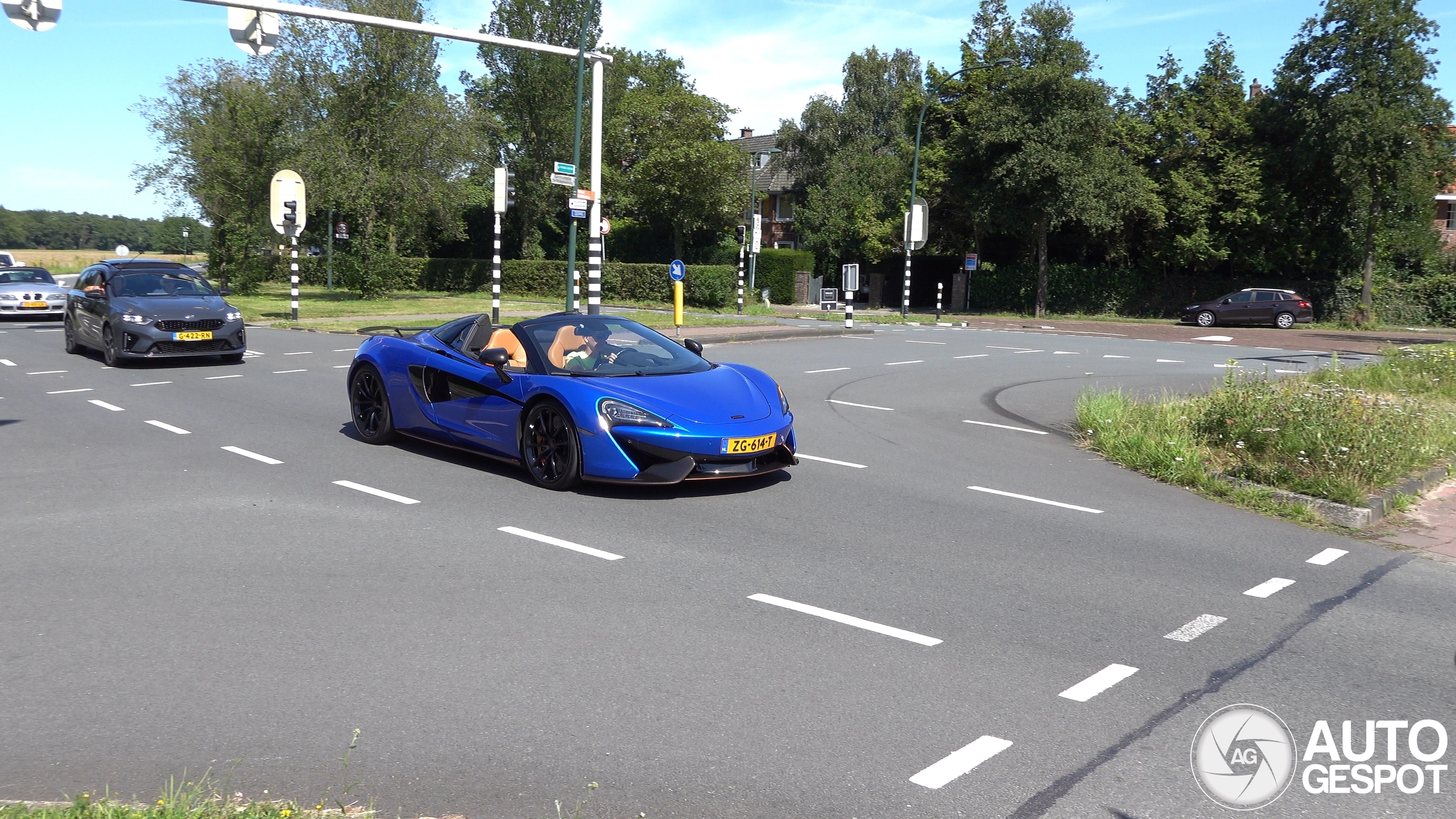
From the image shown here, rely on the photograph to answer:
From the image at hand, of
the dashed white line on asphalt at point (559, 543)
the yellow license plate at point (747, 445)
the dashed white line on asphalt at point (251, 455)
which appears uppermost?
the yellow license plate at point (747, 445)

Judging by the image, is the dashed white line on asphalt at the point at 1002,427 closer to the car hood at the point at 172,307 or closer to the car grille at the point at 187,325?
the car grille at the point at 187,325

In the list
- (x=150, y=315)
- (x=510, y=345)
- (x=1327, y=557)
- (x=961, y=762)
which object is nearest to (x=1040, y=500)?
(x=1327, y=557)

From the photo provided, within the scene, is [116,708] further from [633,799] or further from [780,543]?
[780,543]

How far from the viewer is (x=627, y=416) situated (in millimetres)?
7820

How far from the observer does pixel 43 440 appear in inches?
401

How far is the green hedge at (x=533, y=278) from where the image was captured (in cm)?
4116

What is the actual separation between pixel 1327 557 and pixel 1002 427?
5234 millimetres

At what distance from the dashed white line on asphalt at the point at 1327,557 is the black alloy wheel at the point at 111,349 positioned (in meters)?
15.5

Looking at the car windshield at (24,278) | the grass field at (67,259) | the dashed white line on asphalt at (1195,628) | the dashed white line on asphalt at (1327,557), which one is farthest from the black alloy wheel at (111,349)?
the grass field at (67,259)

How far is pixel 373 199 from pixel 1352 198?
34.1 m

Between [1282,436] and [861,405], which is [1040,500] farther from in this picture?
[861,405]

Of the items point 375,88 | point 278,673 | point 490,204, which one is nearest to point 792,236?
point 490,204

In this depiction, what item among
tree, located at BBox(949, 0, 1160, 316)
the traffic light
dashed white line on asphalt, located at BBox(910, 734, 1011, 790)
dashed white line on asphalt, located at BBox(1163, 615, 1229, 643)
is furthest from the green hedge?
dashed white line on asphalt, located at BBox(910, 734, 1011, 790)

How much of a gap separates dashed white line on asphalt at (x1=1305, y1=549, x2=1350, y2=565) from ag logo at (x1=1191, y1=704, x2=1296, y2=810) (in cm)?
281
